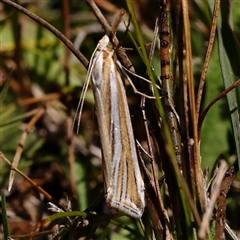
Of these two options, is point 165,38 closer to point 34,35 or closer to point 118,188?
point 118,188

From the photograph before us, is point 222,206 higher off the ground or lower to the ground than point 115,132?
lower

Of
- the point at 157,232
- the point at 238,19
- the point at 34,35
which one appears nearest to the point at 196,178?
the point at 157,232

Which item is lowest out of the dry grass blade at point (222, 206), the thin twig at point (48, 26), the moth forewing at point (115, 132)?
the dry grass blade at point (222, 206)

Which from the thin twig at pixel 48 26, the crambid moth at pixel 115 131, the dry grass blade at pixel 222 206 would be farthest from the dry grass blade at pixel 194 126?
the thin twig at pixel 48 26

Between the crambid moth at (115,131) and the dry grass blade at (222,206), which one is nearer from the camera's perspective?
the dry grass blade at (222,206)

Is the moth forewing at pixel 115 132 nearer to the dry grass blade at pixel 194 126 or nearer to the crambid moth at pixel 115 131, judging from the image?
the crambid moth at pixel 115 131

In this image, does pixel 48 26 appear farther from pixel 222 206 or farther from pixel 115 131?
pixel 222 206

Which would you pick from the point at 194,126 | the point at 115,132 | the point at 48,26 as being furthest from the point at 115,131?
the point at 48,26

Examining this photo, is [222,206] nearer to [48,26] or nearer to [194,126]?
[194,126]

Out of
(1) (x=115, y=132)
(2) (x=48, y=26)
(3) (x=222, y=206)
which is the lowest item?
(3) (x=222, y=206)
